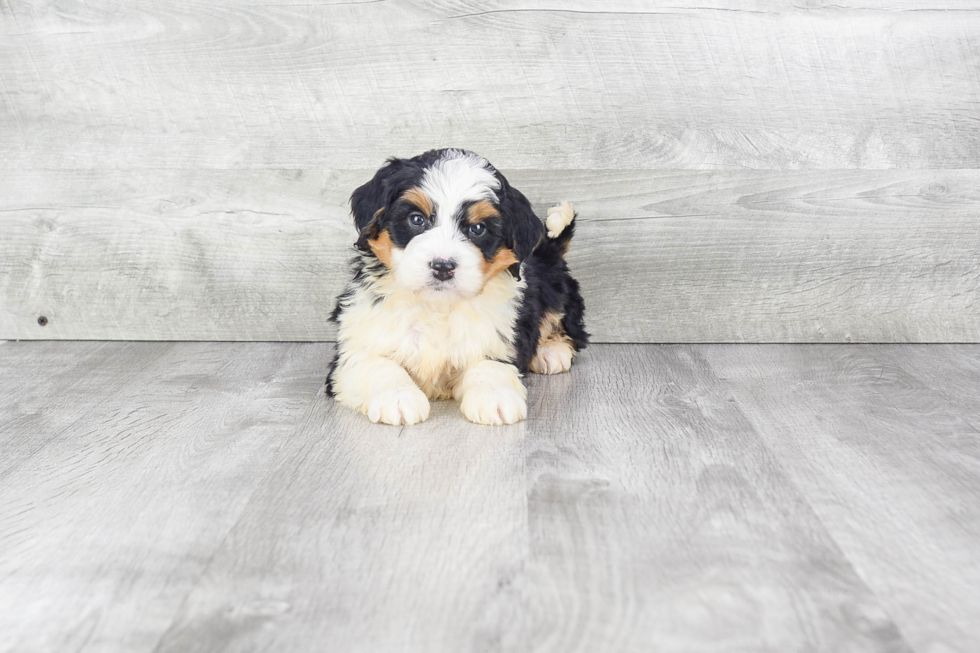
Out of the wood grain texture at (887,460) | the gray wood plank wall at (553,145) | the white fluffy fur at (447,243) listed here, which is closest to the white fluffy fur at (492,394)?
the white fluffy fur at (447,243)

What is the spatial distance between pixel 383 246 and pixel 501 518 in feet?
2.87

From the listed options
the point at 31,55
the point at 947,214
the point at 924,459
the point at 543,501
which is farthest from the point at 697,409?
the point at 31,55

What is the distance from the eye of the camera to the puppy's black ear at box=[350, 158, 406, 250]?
226cm

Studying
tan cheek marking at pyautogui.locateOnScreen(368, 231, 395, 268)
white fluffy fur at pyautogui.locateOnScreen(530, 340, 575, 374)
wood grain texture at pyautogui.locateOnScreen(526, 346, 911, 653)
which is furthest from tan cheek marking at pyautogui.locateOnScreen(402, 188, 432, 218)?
white fluffy fur at pyautogui.locateOnScreen(530, 340, 575, 374)

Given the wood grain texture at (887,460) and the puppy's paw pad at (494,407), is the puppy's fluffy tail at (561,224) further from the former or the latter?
the puppy's paw pad at (494,407)

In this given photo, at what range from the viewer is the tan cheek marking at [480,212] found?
7.29ft

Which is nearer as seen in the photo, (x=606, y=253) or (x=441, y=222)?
(x=441, y=222)

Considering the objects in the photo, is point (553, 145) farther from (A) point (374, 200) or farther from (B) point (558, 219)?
(A) point (374, 200)

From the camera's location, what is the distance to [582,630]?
1.32 m

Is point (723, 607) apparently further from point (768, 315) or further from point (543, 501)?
point (768, 315)

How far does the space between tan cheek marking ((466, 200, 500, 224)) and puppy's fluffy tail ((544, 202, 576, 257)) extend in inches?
26.8

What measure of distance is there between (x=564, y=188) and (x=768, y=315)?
867mm

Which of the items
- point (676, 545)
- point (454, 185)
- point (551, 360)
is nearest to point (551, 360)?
point (551, 360)

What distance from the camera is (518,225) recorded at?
2.33 m
